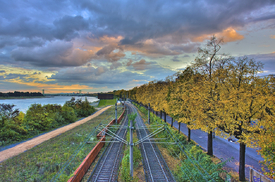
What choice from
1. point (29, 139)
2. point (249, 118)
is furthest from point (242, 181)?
point (29, 139)

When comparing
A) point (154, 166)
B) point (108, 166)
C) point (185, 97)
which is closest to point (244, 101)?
point (185, 97)

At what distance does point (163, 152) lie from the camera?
19.1 meters

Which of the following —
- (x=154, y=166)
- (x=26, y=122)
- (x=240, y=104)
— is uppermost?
(x=240, y=104)

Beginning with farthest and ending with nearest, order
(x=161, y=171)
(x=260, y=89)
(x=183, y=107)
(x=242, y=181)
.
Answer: (x=183, y=107) < (x=161, y=171) < (x=242, y=181) < (x=260, y=89)

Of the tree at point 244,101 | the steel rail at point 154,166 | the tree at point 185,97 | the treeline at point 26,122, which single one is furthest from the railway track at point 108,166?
the treeline at point 26,122

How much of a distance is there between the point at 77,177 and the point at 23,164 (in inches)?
322

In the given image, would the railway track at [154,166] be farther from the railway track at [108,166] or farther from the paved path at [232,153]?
the paved path at [232,153]

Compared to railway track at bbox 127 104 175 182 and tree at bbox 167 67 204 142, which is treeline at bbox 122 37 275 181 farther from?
railway track at bbox 127 104 175 182

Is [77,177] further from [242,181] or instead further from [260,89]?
[260,89]

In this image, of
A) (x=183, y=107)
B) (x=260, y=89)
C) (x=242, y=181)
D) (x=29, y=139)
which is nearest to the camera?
(x=260, y=89)

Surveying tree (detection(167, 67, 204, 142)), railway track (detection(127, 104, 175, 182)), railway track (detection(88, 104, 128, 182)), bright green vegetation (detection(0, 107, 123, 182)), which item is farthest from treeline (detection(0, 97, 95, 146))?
tree (detection(167, 67, 204, 142))

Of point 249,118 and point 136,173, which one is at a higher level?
point 249,118

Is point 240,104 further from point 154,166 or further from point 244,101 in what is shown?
point 154,166

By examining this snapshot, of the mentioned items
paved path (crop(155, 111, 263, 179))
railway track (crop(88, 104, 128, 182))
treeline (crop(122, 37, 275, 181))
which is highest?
treeline (crop(122, 37, 275, 181))
